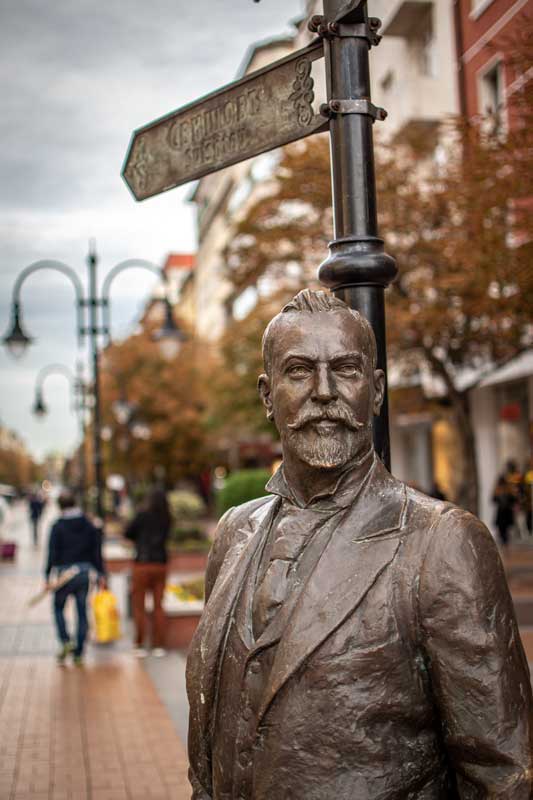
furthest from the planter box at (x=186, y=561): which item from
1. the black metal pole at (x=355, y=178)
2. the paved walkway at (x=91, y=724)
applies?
the black metal pole at (x=355, y=178)

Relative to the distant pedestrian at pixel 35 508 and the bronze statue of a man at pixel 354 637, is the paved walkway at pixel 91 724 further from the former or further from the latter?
the distant pedestrian at pixel 35 508

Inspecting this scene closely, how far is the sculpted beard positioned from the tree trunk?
14.9 metres

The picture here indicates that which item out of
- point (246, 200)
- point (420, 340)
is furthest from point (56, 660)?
point (246, 200)

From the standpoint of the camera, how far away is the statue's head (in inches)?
79.8

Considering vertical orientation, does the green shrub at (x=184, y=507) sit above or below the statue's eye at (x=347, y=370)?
below

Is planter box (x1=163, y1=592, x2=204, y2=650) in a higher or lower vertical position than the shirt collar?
lower

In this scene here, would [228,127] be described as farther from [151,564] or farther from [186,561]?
[186,561]

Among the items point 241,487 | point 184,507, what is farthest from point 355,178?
point 184,507

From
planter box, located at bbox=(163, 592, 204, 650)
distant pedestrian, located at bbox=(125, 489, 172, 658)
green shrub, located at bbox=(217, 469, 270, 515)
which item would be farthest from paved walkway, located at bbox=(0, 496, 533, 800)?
green shrub, located at bbox=(217, 469, 270, 515)

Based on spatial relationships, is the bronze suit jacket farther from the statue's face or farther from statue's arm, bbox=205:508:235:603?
statue's arm, bbox=205:508:235:603

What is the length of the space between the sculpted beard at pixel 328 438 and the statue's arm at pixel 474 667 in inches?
9.2

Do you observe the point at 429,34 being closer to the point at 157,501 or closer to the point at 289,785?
the point at 157,501

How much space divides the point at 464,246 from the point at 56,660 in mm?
7447

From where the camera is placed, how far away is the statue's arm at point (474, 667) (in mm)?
1852
